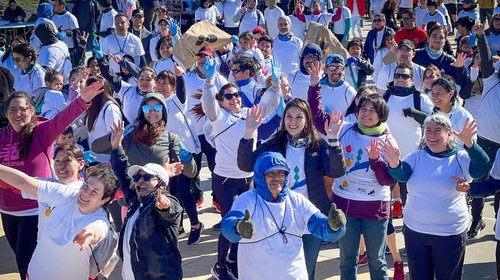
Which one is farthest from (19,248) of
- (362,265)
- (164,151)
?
(362,265)

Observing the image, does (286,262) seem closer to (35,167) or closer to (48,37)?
(35,167)

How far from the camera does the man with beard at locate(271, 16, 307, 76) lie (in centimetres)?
1295

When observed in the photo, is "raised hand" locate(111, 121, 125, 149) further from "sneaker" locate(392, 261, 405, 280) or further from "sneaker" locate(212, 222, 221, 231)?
"sneaker" locate(212, 222, 221, 231)

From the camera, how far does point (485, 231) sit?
344 inches

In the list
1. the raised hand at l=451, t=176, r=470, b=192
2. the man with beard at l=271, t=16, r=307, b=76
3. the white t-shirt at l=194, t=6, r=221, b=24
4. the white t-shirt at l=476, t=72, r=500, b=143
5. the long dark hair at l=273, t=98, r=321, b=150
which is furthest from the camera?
the white t-shirt at l=194, t=6, r=221, b=24


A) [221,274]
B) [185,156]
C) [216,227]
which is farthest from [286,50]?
[185,156]

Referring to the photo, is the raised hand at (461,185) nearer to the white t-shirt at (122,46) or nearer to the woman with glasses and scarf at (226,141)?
the woman with glasses and scarf at (226,141)

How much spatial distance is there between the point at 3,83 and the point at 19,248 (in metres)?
3.58

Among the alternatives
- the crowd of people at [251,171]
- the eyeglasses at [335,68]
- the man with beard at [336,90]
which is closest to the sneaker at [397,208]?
the crowd of people at [251,171]

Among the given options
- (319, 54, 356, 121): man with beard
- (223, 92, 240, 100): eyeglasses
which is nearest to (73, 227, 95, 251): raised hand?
(223, 92, 240, 100): eyeglasses

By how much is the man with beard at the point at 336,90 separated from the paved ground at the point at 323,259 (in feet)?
4.67

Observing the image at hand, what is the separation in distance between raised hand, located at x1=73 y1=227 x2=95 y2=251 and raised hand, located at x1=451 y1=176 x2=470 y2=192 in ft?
8.55

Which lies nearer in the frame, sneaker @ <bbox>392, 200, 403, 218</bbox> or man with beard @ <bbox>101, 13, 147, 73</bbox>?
sneaker @ <bbox>392, 200, 403, 218</bbox>

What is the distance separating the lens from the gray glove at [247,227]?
4984 mm
